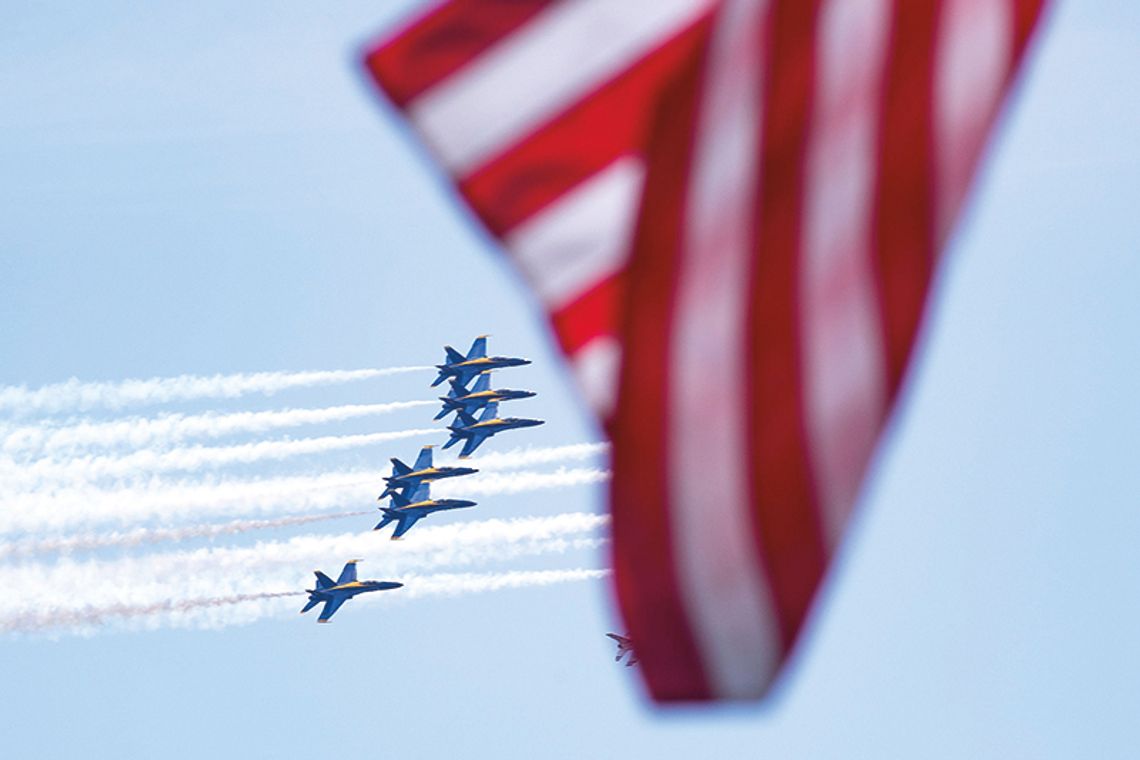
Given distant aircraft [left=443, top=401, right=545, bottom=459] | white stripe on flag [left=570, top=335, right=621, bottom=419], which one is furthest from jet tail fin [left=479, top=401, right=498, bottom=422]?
white stripe on flag [left=570, top=335, right=621, bottom=419]

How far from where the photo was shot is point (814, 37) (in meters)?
11.9

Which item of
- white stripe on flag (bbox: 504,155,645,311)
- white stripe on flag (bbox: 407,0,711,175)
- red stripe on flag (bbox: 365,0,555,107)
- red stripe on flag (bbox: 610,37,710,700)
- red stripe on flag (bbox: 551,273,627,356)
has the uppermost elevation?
red stripe on flag (bbox: 365,0,555,107)

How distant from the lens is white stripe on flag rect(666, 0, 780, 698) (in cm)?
1155

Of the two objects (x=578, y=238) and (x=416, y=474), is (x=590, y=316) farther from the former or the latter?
(x=416, y=474)

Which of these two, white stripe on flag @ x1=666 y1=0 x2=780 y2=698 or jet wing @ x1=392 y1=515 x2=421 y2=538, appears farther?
jet wing @ x1=392 y1=515 x2=421 y2=538

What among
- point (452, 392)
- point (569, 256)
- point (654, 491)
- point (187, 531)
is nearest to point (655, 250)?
point (569, 256)

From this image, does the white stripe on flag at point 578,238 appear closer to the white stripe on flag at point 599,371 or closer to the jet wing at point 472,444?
the white stripe on flag at point 599,371

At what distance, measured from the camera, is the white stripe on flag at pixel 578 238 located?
11.9m

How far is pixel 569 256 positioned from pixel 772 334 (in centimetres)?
114

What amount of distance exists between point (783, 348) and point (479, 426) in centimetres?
9639

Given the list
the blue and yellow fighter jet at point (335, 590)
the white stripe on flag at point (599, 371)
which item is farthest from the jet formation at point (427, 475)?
the white stripe on flag at point (599, 371)

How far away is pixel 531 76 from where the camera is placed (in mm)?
11867

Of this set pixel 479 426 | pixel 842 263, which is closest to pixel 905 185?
pixel 842 263

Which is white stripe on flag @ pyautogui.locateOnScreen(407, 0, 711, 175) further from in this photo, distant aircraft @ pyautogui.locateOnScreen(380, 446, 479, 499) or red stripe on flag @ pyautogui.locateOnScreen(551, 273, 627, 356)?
distant aircraft @ pyautogui.locateOnScreen(380, 446, 479, 499)
